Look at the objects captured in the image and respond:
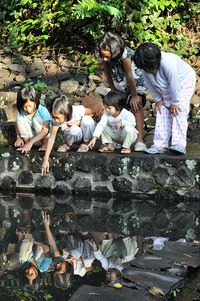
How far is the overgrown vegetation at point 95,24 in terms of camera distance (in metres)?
9.41

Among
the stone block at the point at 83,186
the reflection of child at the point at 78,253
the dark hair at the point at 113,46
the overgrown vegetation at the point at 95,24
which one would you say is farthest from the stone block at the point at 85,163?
the overgrown vegetation at the point at 95,24

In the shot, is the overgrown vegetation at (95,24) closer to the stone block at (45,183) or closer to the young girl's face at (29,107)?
the young girl's face at (29,107)

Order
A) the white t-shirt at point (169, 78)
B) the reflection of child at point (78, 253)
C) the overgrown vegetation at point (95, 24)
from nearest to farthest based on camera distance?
the reflection of child at point (78, 253)
the white t-shirt at point (169, 78)
the overgrown vegetation at point (95, 24)

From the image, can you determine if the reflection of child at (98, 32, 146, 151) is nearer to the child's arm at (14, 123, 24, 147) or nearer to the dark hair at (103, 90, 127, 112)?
the dark hair at (103, 90, 127, 112)

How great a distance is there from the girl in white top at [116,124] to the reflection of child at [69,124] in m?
0.18

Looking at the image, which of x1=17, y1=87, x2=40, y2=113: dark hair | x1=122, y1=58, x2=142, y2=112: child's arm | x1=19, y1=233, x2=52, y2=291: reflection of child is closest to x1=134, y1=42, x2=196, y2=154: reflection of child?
x1=122, y1=58, x2=142, y2=112: child's arm

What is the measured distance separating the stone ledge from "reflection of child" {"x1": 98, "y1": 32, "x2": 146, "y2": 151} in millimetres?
340

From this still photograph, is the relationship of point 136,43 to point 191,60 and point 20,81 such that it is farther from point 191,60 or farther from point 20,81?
point 20,81

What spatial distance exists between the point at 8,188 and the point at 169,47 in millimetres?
4290

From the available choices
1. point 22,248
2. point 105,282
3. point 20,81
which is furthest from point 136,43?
point 105,282

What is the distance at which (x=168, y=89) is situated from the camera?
5934 mm

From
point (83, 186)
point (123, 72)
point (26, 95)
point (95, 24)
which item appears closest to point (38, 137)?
point (26, 95)

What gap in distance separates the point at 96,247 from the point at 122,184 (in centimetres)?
157

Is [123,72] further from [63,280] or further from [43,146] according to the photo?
[63,280]
